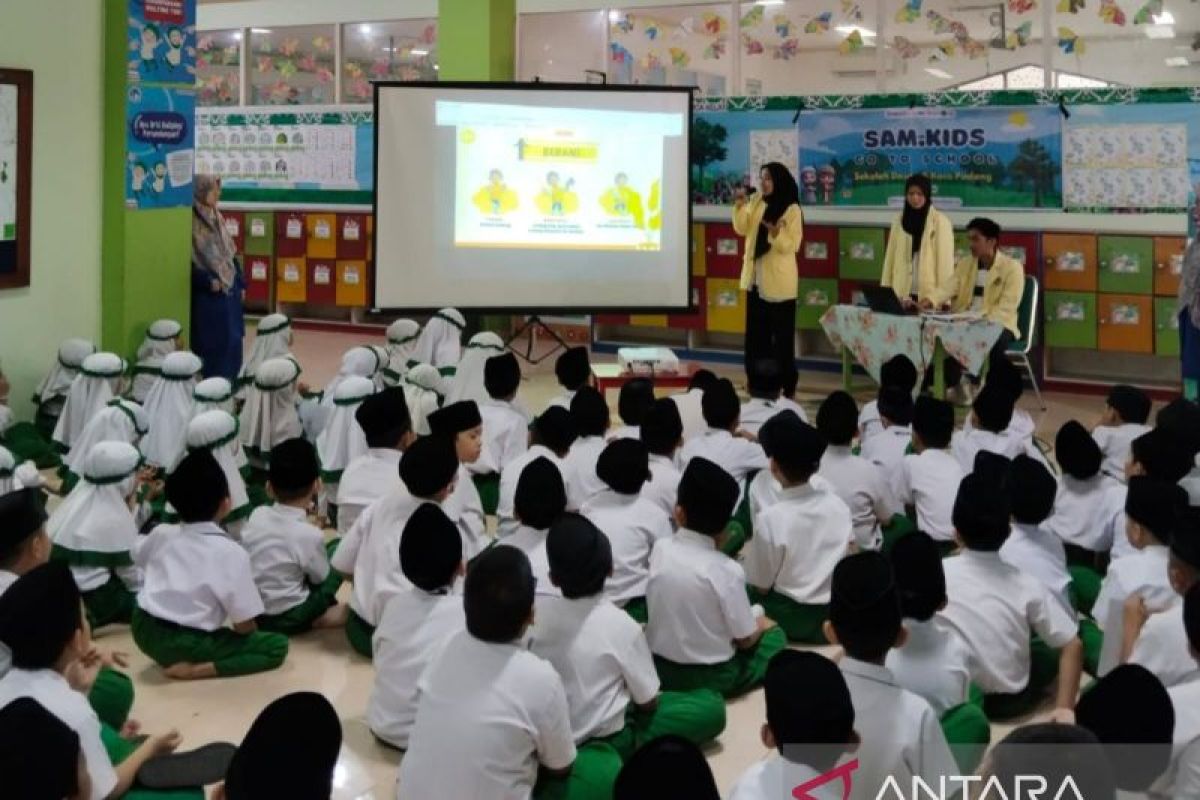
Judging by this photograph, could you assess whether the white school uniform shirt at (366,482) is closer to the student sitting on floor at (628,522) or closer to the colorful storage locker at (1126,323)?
the student sitting on floor at (628,522)

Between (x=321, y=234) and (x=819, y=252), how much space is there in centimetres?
465

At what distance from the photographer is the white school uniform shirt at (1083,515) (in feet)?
13.7

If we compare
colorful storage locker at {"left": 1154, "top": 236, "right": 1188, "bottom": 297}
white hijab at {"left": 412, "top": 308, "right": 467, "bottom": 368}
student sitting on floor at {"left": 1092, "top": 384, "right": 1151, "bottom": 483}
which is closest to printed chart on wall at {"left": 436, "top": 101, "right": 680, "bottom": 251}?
white hijab at {"left": 412, "top": 308, "right": 467, "bottom": 368}

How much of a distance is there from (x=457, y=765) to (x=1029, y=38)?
7.55 metres

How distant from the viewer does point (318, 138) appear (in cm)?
1147

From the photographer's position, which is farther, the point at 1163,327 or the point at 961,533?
the point at 1163,327

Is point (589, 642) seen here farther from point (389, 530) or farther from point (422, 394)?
point (422, 394)

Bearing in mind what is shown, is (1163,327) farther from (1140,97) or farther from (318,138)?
(318,138)

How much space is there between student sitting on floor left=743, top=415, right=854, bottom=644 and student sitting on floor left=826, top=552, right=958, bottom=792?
1167 millimetres

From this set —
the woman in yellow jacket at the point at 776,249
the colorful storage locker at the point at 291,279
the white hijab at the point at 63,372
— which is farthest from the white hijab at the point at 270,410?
the colorful storage locker at the point at 291,279

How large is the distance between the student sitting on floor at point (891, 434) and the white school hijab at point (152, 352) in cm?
358

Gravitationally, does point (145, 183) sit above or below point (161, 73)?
below

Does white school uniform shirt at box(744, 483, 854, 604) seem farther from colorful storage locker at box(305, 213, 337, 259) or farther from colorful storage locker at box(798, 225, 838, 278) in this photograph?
colorful storage locker at box(305, 213, 337, 259)

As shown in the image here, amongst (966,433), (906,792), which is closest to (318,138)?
(966,433)
